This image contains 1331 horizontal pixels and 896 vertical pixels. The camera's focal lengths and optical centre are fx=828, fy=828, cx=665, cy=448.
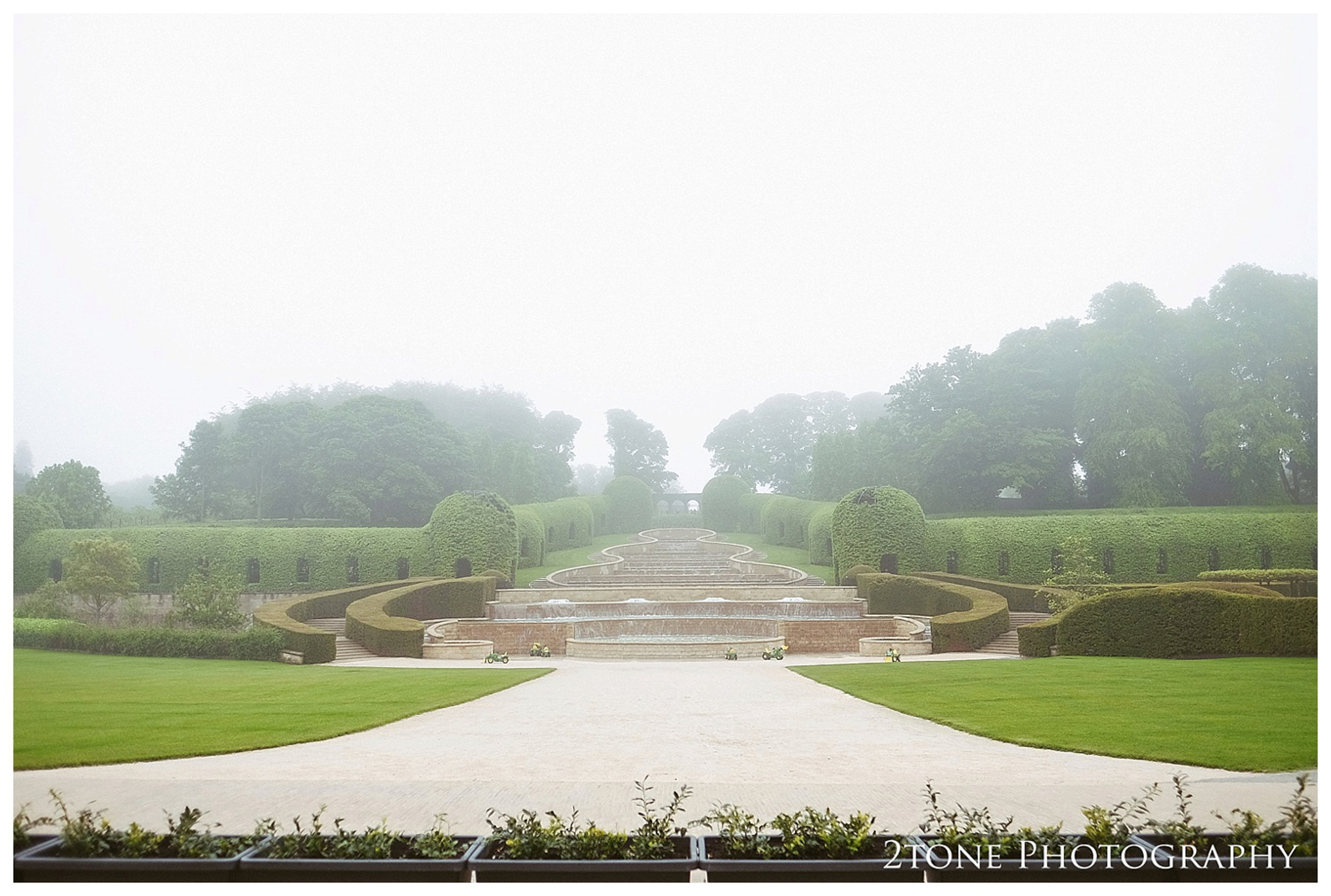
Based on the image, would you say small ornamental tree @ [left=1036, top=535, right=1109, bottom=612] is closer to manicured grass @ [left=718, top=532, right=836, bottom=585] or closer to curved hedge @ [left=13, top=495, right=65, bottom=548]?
manicured grass @ [left=718, top=532, right=836, bottom=585]

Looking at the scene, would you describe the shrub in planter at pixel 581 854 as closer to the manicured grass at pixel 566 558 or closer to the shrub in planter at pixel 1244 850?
the shrub in planter at pixel 1244 850

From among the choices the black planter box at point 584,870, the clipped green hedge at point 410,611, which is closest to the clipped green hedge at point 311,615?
the clipped green hedge at point 410,611

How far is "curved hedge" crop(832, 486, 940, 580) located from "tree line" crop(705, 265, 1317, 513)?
7207 millimetres

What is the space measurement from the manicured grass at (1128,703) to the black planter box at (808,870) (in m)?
4.68

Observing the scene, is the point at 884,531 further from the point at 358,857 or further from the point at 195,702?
the point at 358,857

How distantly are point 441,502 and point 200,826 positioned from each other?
22.8m

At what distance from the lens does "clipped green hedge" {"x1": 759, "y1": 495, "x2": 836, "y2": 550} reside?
38.9 metres

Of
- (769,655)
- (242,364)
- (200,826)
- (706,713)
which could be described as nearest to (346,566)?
(242,364)

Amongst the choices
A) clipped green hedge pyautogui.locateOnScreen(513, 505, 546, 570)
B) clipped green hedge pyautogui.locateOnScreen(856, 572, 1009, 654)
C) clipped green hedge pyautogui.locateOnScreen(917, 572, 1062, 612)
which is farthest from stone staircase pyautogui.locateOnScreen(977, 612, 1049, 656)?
clipped green hedge pyautogui.locateOnScreen(513, 505, 546, 570)

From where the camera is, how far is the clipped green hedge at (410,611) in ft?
65.0

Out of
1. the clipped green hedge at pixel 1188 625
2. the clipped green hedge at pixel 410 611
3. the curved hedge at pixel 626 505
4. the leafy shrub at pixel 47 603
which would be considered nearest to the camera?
the clipped green hedge at pixel 1188 625

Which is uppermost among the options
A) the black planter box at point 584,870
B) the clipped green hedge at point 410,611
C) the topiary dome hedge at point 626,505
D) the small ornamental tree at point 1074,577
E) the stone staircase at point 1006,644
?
the topiary dome hedge at point 626,505

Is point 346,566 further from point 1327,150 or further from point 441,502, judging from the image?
point 1327,150

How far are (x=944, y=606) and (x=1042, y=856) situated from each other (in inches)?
756
